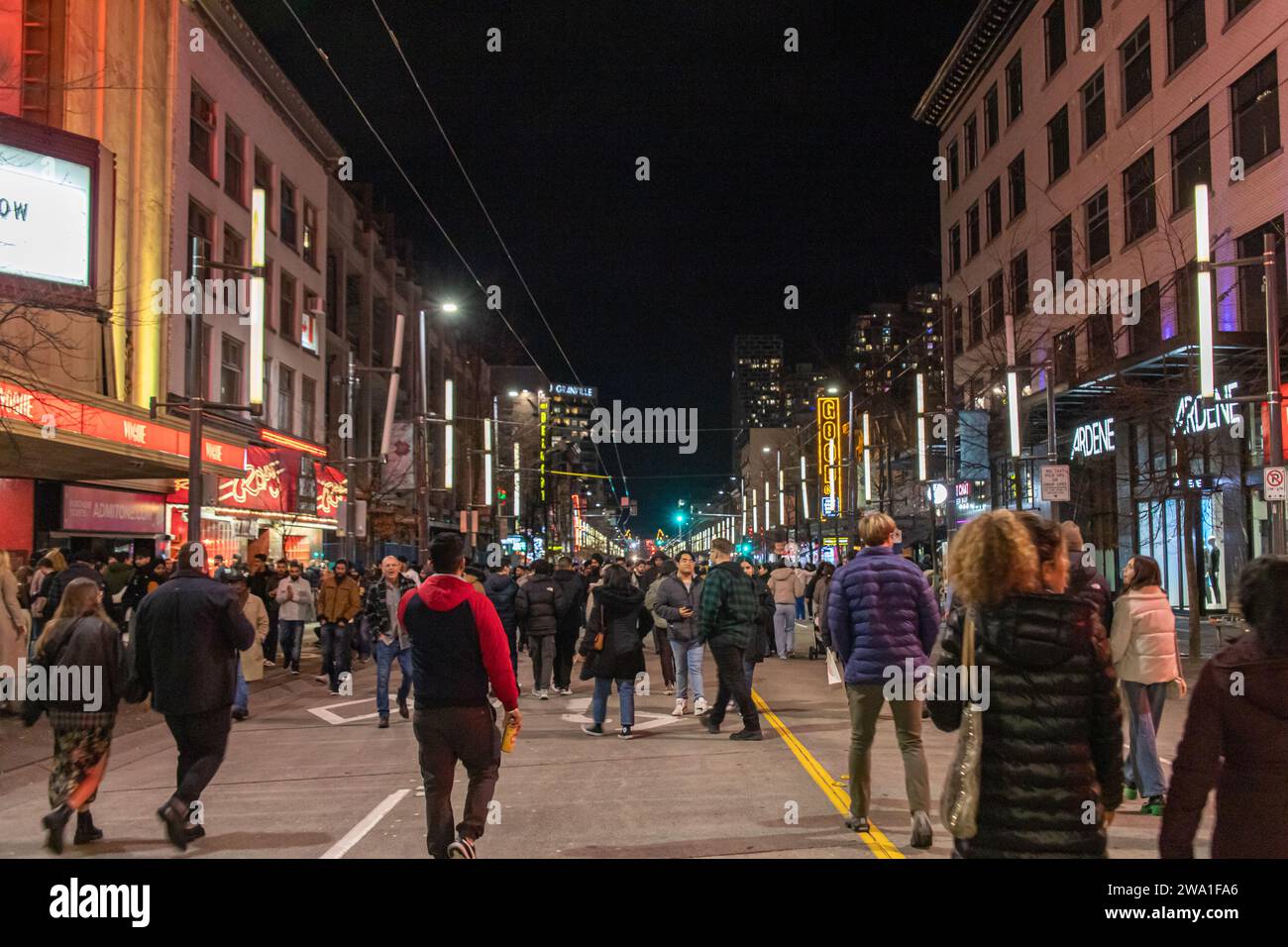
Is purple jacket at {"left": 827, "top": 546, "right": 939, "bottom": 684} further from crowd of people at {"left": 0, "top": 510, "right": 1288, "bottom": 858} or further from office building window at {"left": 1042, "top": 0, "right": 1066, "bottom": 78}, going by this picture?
office building window at {"left": 1042, "top": 0, "right": 1066, "bottom": 78}

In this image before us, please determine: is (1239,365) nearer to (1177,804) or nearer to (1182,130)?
(1182,130)

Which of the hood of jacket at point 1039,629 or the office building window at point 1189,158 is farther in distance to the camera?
the office building window at point 1189,158

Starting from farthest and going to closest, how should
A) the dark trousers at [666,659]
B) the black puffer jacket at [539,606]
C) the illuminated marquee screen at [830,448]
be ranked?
A: 1. the illuminated marquee screen at [830,448]
2. the dark trousers at [666,659]
3. the black puffer jacket at [539,606]

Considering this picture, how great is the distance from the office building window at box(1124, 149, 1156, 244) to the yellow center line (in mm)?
19734

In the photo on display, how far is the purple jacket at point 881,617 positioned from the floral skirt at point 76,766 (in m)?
5.06

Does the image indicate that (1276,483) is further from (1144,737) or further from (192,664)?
(192,664)

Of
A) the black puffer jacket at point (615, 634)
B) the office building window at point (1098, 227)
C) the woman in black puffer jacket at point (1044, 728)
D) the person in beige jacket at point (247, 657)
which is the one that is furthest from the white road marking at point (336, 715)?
the office building window at point (1098, 227)

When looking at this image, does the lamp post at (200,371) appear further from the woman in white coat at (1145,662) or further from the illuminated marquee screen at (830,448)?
the illuminated marquee screen at (830,448)

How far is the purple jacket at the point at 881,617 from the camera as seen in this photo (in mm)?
7496

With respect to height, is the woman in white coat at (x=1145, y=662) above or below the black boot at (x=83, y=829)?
above

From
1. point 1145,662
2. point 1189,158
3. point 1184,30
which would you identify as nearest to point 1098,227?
point 1189,158

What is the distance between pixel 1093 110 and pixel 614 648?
2674cm
